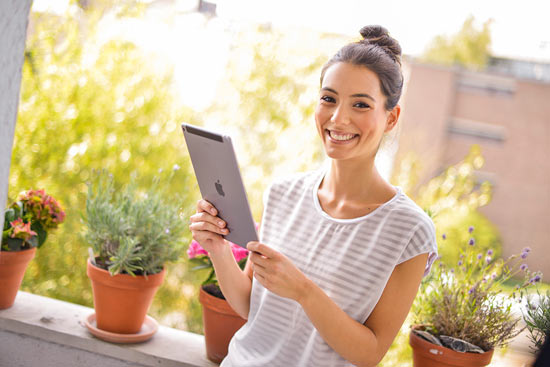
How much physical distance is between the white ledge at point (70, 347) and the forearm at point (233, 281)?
307 millimetres

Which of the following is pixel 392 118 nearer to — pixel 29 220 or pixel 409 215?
pixel 409 215

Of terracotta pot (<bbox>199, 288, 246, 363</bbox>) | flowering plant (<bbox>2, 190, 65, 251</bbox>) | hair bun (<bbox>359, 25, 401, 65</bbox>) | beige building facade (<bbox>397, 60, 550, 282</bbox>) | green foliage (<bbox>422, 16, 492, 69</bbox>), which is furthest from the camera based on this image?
green foliage (<bbox>422, 16, 492, 69</bbox>)

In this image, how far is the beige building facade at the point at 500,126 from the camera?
64.6 ft

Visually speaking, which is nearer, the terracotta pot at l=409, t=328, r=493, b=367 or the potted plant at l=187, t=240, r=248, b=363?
the terracotta pot at l=409, t=328, r=493, b=367

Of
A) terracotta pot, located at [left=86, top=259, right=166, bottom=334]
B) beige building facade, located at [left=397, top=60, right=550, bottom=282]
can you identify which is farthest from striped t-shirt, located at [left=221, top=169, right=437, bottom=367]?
beige building facade, located at [left=397, top=60, right=550, bottom=282]

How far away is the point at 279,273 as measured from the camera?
46.6 inches

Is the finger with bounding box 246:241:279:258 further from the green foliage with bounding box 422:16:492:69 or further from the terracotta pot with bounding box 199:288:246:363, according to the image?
the green foliage with bounding box 422:16:492:69

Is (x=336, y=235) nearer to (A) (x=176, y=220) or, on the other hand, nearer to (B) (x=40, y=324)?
(A) (x=176, y=220)

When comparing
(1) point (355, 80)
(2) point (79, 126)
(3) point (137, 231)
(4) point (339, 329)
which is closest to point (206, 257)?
(3) point (137, 231)

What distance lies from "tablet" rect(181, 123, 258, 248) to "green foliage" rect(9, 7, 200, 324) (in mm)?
1475

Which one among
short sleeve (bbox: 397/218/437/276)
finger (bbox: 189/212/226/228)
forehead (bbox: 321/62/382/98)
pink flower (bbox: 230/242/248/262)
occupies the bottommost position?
pink flower (bbox: 230/242/248/262)

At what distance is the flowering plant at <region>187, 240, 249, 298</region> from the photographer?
175 centimetres

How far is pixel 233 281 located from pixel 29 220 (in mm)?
822

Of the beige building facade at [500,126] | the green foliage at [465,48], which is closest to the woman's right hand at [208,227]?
the beige building facade at [500,126]
